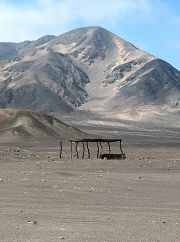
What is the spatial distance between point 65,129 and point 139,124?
8330 centimetres

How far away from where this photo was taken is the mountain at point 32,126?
280 ft

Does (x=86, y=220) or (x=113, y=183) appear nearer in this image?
(x=86, y=220)

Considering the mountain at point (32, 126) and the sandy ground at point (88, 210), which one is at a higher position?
the mountain at point (32, 126)

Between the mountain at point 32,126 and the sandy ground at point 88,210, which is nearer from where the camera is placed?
the sandy ground at point 88,210

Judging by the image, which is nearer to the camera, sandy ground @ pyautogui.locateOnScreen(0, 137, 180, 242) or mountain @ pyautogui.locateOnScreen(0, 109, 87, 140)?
sandy ground @ pyautogui.locateOnScreen(0, 137, 180, 242)

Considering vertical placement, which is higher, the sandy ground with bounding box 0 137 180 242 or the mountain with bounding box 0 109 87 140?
the mountain with bounding box 0 109 87 140

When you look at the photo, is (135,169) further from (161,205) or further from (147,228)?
(147,228)

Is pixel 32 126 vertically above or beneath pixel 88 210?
above

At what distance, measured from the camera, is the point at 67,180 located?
22625 millimetres

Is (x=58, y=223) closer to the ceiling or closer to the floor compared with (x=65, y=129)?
closer to the floor

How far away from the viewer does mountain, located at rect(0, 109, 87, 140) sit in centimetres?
8544

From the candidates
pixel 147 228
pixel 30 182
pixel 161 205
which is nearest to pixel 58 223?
pixel 147 228

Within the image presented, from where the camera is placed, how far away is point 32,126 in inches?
3516

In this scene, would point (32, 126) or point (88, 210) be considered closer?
point (88, 210)
